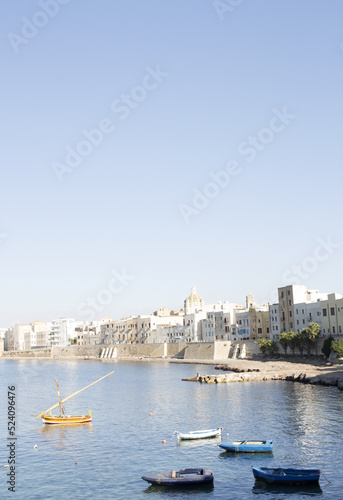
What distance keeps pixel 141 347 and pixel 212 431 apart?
464 feet

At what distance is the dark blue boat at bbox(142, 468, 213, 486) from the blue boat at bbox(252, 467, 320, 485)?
11.6 feet

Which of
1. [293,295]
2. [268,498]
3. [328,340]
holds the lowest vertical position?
[268,498]

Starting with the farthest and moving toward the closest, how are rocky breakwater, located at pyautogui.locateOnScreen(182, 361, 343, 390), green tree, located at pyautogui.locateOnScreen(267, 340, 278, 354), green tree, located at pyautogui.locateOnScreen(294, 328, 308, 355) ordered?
green tree, located at pyautogui.locateOnScreen(267, 340, 278, 354) < green tree, located at pyautogui.locateOnScreen(294, 328, 308, 355) < rocky breakwater, located at pyautogui.locateOnScreen(182, 361, 343, 390)

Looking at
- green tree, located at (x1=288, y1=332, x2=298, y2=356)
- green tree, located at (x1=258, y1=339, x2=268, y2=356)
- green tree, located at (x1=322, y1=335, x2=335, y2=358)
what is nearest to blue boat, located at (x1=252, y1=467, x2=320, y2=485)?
green tree, located at (x1=322, y1=335, x2=335, y2=358)

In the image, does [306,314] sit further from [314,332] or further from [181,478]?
[181,478]

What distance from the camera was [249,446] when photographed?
41938mm

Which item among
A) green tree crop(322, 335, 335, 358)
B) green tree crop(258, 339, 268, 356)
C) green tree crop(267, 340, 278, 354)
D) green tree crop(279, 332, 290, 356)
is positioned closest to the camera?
green tree crop(322, 335, 335, 358)

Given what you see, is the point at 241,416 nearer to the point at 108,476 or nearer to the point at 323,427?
the point at 323,427

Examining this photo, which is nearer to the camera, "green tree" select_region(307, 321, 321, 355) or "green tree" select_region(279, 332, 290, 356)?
"green tree" select_region(307, 321, 321, 355)

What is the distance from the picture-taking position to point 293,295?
401ft

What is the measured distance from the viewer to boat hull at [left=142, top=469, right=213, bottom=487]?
3434cm

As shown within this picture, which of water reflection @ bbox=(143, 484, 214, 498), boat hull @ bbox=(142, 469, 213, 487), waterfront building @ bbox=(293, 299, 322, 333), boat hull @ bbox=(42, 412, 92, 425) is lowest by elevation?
water reflection @ bbox=(143, 484, 214, 498)

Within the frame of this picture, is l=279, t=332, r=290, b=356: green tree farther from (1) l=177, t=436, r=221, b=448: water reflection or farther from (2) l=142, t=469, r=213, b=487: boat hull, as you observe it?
(2) l=142, t=469, r=213, b=487: boat hull

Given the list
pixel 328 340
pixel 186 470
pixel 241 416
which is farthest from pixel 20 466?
pixel 328 340
